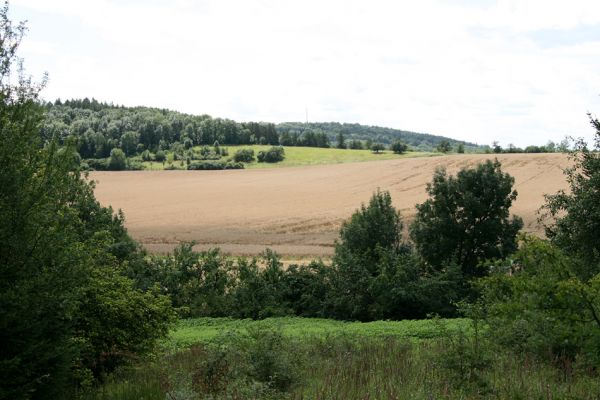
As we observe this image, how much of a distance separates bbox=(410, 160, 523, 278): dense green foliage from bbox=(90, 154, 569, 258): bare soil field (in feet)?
47.2

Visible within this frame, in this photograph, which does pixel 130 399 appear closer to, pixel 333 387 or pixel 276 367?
pixel 276 367

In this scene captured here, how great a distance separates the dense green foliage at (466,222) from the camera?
122 feet

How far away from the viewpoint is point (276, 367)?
8531 millimetres

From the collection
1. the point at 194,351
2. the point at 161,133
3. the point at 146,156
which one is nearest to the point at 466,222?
the point at 194,351

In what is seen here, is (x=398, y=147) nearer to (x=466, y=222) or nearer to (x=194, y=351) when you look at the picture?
(x=466, y=222)

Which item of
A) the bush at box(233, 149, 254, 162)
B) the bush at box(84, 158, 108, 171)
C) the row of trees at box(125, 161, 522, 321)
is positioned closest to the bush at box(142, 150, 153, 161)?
the bush at box(84, 158, 108, 171)

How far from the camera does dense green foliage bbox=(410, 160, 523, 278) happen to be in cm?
3722

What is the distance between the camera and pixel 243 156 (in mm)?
129750

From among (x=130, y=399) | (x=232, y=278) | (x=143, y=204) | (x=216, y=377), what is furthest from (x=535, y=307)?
(x=143, y=204)

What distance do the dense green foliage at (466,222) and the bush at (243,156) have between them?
9316 cm

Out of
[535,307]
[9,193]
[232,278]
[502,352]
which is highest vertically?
[9,193]

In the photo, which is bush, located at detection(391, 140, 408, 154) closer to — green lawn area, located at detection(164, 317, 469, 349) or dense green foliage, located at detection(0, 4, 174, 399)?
green lawn area, located at detection(164, 317, 469, 349)

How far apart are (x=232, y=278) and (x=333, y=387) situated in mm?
27486

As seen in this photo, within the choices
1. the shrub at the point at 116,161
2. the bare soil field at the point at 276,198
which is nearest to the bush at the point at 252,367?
the bare soil field at the point at 276,198
